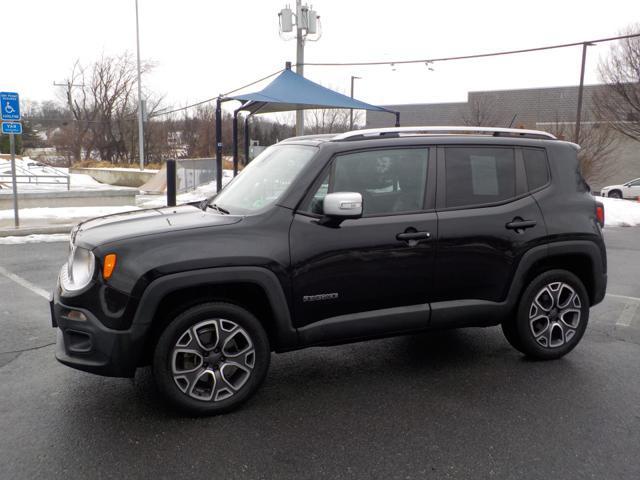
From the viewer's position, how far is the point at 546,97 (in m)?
55.6

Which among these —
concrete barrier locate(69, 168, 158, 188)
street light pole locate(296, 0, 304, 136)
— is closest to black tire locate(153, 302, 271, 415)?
street light pole locate(296, 0, 304, 136)

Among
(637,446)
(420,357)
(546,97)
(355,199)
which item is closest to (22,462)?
(355,199)

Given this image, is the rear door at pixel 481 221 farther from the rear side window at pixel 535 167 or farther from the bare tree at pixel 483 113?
the bare tree at pixel 483 113

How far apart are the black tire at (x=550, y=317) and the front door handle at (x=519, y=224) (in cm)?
43

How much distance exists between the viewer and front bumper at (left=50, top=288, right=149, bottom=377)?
3332mm

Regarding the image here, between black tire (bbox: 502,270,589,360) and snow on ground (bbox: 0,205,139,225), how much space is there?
11083mm

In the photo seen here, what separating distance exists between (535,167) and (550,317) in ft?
3.83

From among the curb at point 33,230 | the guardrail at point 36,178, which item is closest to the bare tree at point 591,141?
the curb at point 33,230

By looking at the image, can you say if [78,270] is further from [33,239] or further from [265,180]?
[33,239]

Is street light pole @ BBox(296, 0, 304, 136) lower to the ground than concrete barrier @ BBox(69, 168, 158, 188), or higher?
higher

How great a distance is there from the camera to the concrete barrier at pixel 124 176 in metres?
28.3

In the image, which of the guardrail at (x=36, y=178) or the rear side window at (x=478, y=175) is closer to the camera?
the rear side window at (x=478, y=175)

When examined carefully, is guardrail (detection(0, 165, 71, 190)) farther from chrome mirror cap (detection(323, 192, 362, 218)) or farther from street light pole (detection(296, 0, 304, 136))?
chrome mirror cap (detection(323, 192, 362, 218))

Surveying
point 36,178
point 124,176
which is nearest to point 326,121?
point 124,176
